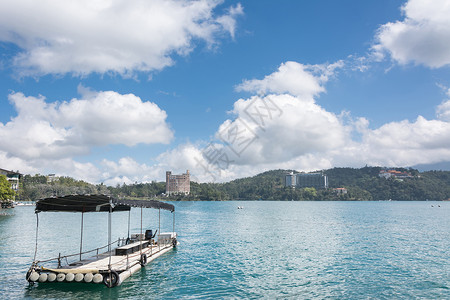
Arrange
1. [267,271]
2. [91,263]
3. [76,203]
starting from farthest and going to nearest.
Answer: [267,271]
[76,203]
[91,263]

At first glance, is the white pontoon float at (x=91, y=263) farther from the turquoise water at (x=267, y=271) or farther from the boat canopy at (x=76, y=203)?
the turquoise water at (x=267, y=271)

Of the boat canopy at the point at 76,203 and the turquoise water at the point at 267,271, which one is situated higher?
the boat canopy at the point at 76,203

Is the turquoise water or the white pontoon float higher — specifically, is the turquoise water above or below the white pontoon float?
below

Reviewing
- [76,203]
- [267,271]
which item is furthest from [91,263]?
[267,271]

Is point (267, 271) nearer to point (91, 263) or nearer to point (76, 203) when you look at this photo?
point (91, 263)

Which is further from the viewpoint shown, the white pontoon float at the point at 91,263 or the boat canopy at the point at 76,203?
the boat canopy at the point at 76,203

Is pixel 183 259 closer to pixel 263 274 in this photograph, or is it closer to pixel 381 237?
pixel 263 274

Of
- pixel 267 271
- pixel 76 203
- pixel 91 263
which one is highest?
pixel 76 203

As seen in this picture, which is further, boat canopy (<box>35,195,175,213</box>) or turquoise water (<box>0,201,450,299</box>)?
boat canopy (<box>35,195,175,213</box>)

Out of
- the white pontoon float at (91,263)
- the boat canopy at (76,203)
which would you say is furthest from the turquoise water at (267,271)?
the boat canopy at (76,203)

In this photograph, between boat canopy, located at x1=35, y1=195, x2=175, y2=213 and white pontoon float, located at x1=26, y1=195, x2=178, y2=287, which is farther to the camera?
boat canopy, located at x1=35, y1=195, x2=175, y2=213

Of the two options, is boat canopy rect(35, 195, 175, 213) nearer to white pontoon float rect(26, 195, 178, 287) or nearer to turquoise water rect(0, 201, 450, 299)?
white pontoon float rect(26, 195, 178, 287)

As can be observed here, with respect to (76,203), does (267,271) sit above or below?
below

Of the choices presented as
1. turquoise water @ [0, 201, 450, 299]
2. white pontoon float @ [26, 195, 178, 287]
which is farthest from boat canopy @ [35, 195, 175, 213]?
turquoise water @ [0, 201, 450, 299]
